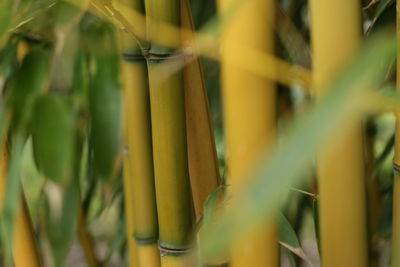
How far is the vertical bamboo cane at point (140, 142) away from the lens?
624 millimetres

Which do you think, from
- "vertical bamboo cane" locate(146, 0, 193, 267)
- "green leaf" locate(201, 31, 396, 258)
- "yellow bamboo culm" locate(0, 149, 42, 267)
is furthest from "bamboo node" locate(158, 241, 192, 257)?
"green leaf" locate(201, 31, 396, 258)

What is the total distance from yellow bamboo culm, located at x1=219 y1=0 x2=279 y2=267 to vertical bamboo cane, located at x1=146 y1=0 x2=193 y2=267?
8 cm

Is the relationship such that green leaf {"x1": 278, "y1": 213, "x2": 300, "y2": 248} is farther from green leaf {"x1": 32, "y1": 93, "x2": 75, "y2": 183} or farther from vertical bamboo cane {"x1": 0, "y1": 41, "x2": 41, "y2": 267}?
vertical bamboo cane {"x1": 0, "y1": 41, "x2": 41, "y2": 267}

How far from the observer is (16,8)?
0.51 metres

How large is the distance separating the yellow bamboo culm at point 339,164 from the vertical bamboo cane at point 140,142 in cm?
19

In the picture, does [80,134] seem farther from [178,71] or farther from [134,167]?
[178,71]

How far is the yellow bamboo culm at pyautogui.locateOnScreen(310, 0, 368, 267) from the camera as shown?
1.57 ft

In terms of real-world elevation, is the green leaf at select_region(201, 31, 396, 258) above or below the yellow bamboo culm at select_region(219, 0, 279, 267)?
below

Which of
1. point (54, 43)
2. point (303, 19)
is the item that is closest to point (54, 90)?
point (54, 43)

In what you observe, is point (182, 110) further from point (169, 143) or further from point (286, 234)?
point (286, 234)

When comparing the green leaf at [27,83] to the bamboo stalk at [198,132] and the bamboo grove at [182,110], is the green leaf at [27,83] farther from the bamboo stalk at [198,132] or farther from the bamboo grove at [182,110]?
the bamboo stalk at [198,132]

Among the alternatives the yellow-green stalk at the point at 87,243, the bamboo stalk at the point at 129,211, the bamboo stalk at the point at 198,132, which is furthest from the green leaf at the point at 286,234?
the yellow-green stalk at the point at 87,243

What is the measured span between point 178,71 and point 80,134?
173 mm

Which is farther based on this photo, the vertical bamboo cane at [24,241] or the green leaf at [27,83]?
the vertical bamboo cane at [24,241]
